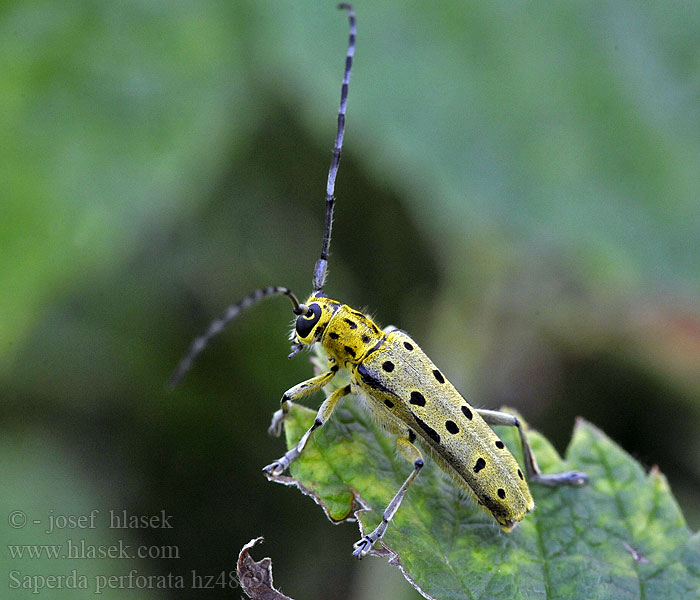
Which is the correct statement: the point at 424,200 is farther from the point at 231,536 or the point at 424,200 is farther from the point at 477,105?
the point at 231,536

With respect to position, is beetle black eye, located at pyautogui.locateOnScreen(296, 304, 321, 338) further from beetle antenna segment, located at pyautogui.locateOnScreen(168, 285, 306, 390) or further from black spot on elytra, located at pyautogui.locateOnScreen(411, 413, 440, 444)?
black spot on elytra, located at pyautogui.locateOnScreen(411, 413, 440, 444)

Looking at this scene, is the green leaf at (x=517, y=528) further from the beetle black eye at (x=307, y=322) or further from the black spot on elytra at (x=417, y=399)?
the beetle black eye at (x=307, y=322)

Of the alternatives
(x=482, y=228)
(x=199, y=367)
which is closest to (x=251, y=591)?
(x=199, y=367)

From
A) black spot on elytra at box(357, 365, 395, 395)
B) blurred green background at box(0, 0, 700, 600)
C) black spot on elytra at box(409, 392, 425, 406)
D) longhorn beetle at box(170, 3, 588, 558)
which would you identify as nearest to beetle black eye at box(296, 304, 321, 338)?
longhorn beetle at box(170, 3, 588, 558)

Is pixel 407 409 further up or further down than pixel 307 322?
further down

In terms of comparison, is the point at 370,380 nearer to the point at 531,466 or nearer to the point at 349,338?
the point at 349,338

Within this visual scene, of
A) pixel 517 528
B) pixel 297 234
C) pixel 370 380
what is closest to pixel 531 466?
pixel 517 528

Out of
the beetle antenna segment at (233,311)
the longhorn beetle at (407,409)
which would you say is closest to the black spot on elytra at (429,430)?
the longhorn beetle at (407,409)
